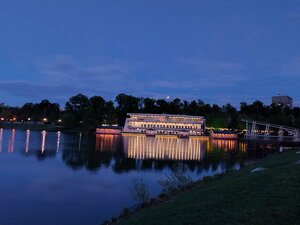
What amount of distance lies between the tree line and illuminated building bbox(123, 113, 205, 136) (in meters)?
12.2

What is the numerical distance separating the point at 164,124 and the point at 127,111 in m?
30.5

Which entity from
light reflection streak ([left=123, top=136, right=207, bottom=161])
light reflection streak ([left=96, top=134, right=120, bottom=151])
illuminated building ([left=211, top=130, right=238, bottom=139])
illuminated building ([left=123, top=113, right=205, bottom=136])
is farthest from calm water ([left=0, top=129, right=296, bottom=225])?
illuminated building ([left=123, top=113, right=205, bottom=136])

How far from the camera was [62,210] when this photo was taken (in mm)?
18938

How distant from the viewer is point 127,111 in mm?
170500

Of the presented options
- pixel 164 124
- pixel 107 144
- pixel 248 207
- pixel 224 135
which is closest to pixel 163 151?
pixel 107 144

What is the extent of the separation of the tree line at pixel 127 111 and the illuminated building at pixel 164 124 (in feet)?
40.0

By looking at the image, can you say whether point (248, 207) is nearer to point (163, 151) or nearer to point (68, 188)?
point (68, 188)

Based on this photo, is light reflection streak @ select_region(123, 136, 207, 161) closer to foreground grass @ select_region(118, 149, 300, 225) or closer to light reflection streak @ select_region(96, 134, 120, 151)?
light reflection streak @ select_region(96, 134, 120, 151)

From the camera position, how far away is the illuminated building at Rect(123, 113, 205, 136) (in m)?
141

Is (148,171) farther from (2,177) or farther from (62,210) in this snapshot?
(62,210)

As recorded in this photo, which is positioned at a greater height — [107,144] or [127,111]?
[127,111]

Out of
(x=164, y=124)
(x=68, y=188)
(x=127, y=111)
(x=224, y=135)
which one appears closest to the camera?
(x=68, y=188)

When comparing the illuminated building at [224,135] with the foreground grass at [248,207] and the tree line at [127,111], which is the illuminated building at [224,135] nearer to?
the tree line at [127,111]

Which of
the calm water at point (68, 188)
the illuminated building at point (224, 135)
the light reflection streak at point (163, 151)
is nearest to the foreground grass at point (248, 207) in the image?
the calm water at point (68, 188)
